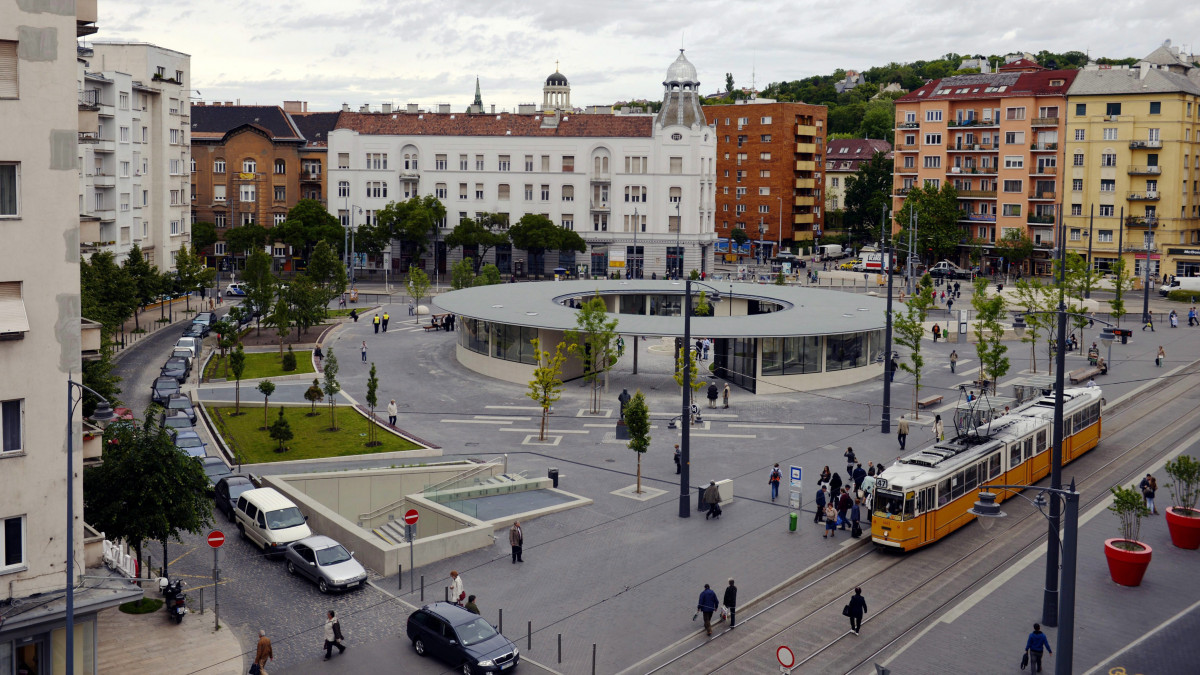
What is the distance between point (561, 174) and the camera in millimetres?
120500

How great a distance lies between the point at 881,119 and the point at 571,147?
79568mm

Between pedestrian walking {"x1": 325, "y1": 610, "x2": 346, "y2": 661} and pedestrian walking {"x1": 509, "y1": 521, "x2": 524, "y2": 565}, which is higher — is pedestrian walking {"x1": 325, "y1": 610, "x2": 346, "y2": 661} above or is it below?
below

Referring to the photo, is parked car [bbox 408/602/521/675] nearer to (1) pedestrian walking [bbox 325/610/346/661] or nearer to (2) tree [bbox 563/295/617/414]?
(1) pedestrian walking [bbox 325/610/346/661]

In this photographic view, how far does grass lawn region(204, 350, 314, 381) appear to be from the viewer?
203ft

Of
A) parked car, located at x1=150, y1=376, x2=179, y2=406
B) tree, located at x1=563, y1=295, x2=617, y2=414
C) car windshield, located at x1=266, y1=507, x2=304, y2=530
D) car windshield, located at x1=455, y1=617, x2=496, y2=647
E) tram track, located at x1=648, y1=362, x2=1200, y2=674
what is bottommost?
tram track, located at x1=648, y1=362, x2=1200, y2=674

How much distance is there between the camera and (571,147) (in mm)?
119812

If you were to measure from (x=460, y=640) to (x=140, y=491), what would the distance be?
31.9 feet

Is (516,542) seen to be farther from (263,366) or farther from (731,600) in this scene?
(263,366)

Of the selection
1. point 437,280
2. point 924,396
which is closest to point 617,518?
point 924,396

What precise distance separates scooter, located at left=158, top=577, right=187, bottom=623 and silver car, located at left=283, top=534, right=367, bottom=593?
341 cm

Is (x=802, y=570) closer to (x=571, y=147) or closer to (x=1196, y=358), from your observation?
(x=1196, y=358)

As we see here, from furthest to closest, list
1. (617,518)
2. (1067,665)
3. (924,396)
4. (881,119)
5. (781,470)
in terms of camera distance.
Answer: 1. (881,119)
2. (924,396)
3. (781,470)
4. (617,518)
5. (1067,665)

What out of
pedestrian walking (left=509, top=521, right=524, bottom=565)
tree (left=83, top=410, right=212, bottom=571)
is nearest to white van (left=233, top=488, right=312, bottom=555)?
tree (left=83, top=410, right=212, bottom=571)

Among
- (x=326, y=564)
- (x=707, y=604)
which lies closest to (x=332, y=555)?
(x=326, y=564)
